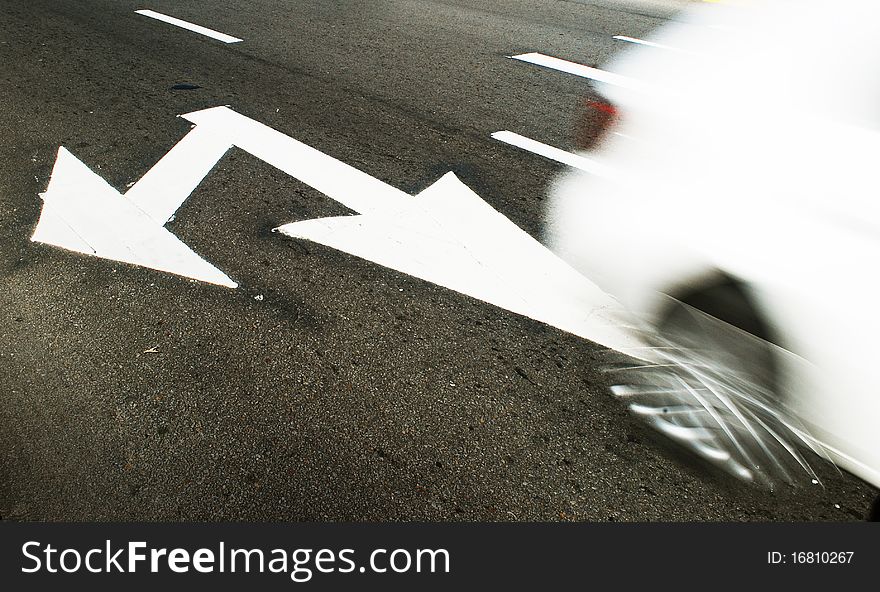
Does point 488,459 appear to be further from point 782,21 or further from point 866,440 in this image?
point 782,21

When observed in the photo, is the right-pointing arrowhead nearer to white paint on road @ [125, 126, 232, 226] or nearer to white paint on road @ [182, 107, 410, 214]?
white paint on road @ [125, 126, 232, 226]

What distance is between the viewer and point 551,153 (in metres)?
5.20

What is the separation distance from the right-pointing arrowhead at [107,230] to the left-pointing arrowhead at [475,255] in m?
0.63

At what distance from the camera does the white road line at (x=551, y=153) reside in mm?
4965

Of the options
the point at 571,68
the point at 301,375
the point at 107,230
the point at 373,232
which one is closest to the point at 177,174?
the point at 107,230

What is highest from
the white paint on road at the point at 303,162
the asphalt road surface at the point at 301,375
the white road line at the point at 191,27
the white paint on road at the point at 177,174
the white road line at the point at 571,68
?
the white road line at the point at 571,68

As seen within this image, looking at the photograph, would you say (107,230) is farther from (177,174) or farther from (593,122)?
(593,122)

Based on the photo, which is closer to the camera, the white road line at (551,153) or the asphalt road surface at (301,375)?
the asphalt road surface at (301,375)

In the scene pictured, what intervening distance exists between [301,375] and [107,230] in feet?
6.24

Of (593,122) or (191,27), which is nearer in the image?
(593,122)

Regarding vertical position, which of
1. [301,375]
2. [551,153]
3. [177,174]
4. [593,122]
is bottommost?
[301,375]

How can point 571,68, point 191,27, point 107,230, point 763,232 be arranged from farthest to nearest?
point 191,27 → point 571,68 → point 107,230 → point 763,232

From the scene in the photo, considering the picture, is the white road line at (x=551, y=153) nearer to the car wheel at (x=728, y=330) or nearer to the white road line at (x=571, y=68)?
the white road line at (x=571, y=68)

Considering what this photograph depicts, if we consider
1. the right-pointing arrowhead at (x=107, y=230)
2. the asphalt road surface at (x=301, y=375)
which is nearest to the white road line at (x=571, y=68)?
the asphalt road surface at (x=301, y=375)
